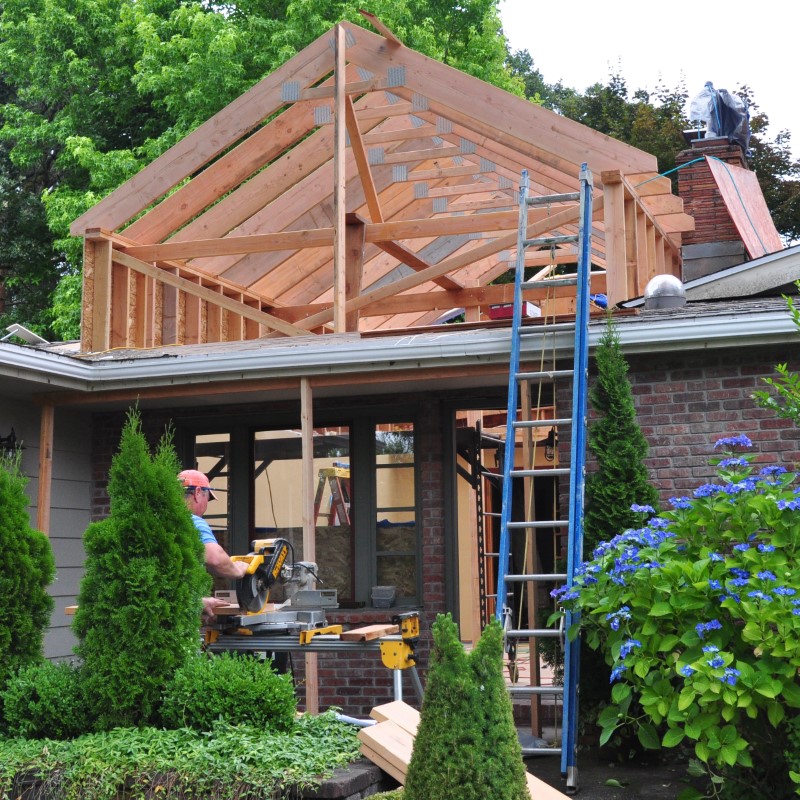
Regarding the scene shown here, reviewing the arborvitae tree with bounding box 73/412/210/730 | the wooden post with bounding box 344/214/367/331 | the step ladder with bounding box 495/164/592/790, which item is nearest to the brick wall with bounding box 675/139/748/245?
the wooden post with bounding box 344/214/367/331

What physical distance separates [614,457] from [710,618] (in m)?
1.71

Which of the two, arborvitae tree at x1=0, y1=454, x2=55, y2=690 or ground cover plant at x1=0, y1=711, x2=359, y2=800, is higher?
arborvitae tree at x1=0, y1=454, x2=55, y2=690

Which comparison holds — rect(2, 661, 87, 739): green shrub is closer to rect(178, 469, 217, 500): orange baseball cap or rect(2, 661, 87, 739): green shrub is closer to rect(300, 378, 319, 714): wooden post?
rect(178, 469, 217, 500): orange baseball cap

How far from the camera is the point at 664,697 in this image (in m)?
5.44

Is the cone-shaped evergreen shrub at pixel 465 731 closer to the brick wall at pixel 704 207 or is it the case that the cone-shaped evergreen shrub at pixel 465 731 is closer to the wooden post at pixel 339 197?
the wooden post at pixel 339 197

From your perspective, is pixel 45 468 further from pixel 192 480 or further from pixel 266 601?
pixel 266 601

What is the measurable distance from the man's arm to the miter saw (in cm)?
4

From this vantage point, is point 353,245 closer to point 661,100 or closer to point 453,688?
point 453,688

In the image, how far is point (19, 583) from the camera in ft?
19.2

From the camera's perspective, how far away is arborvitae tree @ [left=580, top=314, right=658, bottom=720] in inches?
271

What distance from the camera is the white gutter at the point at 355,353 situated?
716 centimetres

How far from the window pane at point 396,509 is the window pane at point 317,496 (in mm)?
300

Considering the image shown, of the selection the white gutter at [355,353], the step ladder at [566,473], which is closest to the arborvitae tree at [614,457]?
the step ladder at [566,473]

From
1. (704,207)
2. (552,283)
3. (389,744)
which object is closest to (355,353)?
(552,283)
